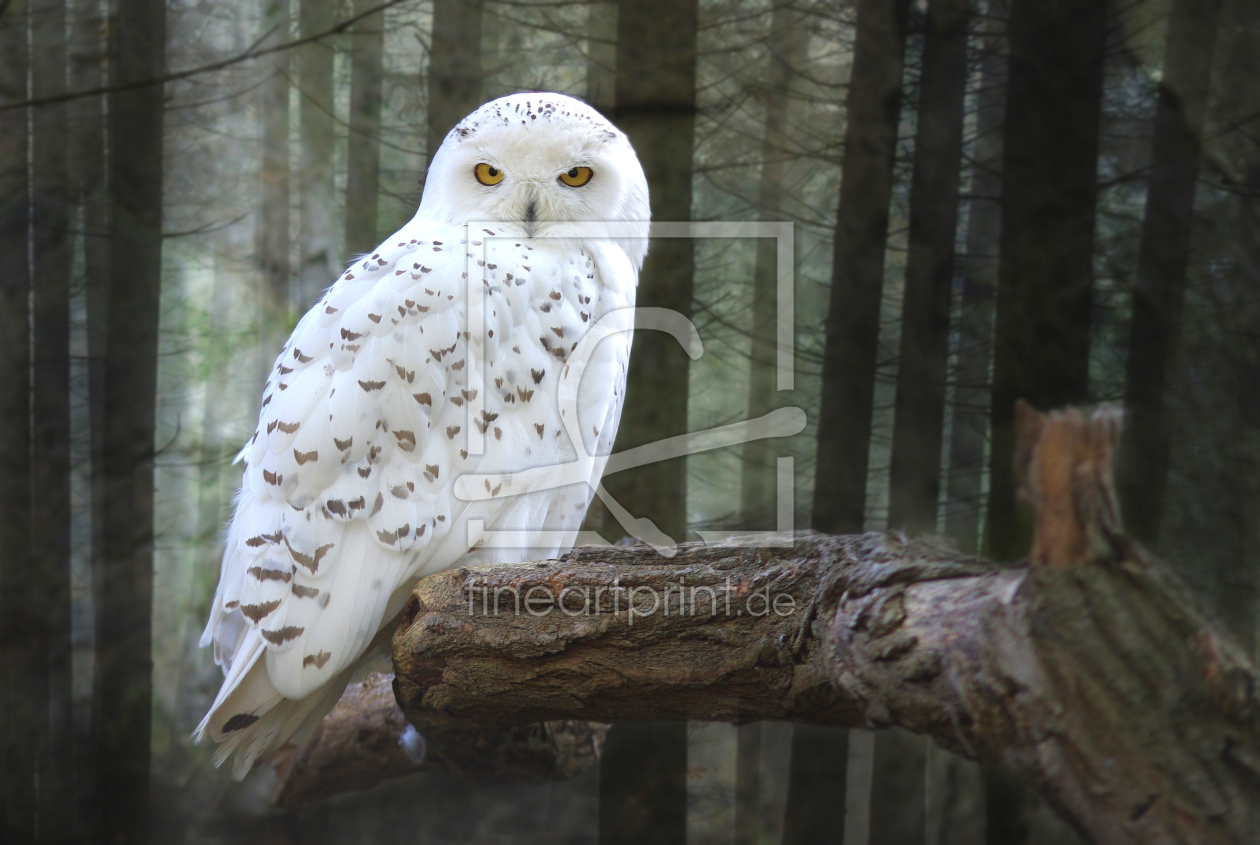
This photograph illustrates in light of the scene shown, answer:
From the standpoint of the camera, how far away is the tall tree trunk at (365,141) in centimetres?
196

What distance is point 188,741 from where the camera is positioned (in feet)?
6.39

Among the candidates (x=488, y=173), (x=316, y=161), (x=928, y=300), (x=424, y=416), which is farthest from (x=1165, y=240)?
(x=316, y=161)

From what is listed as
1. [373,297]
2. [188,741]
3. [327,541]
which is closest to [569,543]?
[327,541]

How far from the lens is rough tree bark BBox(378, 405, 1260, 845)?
49 cm

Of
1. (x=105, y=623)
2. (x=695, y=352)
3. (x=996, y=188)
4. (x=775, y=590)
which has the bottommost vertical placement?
(x=105, y=623)

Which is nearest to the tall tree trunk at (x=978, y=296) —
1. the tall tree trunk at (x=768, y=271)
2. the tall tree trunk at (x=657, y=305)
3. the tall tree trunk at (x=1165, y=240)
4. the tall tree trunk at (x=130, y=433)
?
the tall tree trunk at (x=1165, y=240)

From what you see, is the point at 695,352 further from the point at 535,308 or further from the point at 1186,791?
the point at 1186,791

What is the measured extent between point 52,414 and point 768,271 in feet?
5.95

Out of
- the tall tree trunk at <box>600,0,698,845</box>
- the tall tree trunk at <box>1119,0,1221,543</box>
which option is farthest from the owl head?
the tall tree trunk at <box>1119,0,1221,543</box>

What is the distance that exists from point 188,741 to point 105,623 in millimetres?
357

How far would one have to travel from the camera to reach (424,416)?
1119mm

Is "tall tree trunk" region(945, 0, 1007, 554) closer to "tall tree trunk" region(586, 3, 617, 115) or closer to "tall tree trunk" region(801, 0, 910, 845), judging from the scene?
"tall tree trunk" region(801, 0, 910, 845)

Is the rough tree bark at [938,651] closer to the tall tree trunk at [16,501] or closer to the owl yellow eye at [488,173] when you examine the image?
the owl yellow eye at [488,173]

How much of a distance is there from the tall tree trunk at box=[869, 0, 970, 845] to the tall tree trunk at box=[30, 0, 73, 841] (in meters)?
2.00
